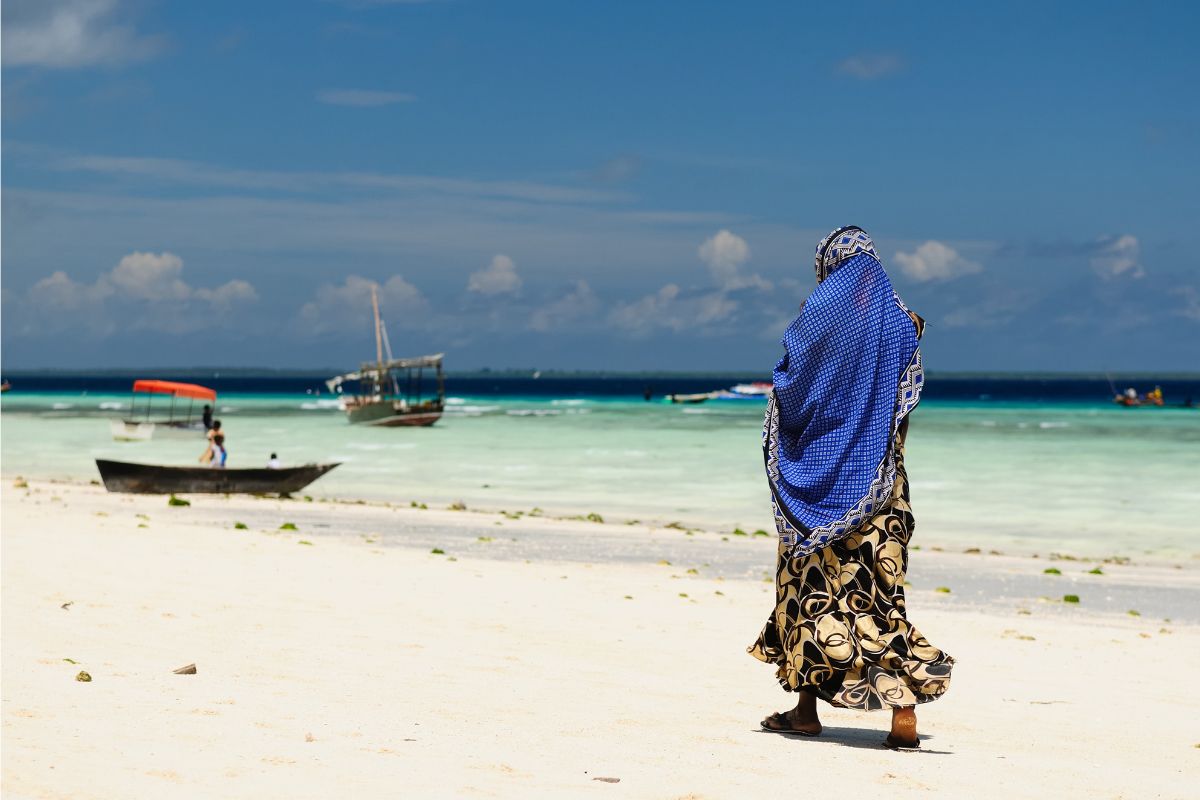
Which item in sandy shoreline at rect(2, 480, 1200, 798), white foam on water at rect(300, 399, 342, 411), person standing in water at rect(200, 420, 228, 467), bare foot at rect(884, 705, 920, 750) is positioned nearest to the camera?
sandy shoreline at rect(2, 480, 1200, 798)

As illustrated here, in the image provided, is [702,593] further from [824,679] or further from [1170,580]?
[1170,580]

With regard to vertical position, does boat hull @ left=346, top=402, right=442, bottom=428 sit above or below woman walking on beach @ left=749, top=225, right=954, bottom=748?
below

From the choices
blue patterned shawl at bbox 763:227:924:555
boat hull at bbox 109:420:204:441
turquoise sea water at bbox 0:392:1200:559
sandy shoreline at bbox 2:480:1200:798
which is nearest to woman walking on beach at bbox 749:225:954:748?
blue patterned shawl at bbox 763:227:924:555

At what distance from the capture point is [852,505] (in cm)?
546

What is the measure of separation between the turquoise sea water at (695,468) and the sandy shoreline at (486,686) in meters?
10.5

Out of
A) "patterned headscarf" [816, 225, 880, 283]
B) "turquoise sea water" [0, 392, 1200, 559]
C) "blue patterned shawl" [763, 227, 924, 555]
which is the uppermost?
"patterned headscarf" [816, 225, 880, 283]

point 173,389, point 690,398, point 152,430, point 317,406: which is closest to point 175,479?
point 173,389

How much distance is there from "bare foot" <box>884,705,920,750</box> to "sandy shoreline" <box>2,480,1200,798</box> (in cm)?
9

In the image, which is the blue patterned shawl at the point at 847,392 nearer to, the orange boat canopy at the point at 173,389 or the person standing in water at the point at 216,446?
the person standing in water at the point at 216,446

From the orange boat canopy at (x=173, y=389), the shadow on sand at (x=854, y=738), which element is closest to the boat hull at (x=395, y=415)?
the orange boat canopy at (x=173, y=389)

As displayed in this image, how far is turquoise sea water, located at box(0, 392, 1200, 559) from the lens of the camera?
23.7 metres

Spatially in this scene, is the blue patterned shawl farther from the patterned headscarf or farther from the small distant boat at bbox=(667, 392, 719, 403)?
the small distant boat at bbox=(667, 392, 719, 403)

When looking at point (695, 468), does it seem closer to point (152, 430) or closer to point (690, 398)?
point (152, 430)

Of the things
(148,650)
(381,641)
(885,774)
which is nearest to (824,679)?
(885,774)
